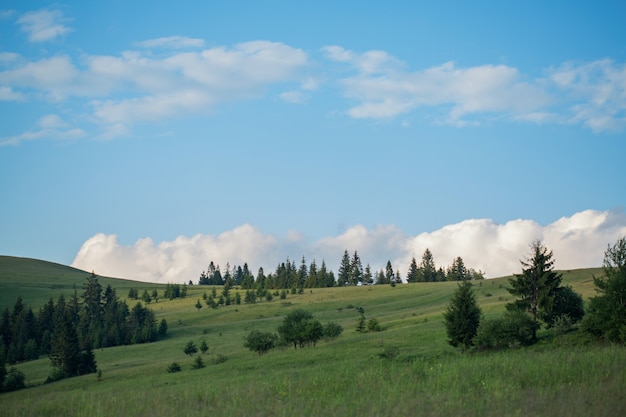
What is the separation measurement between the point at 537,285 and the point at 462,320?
1217 centimetres

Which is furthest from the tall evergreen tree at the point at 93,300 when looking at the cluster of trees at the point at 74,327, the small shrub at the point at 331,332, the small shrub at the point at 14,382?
the small shrub at the point at 331,332

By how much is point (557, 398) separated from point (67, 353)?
8224 centimetres

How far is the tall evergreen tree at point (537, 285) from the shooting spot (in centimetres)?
5500

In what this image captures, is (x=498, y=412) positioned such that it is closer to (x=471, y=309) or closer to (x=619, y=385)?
(x=619, y=385)

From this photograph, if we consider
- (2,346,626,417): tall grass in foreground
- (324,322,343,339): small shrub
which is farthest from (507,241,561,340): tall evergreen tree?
(2,346,626,417): tall grass in foreground

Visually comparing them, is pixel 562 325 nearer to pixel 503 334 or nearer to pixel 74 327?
pixel 503 334

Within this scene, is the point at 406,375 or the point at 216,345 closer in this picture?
the point at 406,375

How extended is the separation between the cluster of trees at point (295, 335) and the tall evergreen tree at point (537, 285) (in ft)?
73.9

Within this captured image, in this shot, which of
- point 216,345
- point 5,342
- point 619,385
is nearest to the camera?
point 619,385

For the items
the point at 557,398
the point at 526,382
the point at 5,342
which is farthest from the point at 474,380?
the point at 5,342

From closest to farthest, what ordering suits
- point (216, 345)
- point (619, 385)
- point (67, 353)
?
point (619, 385) → point (67, 353) → point (216, 345)

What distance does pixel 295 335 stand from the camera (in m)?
67.6

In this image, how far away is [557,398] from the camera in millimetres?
11820

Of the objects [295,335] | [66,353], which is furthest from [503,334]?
[66,353]
